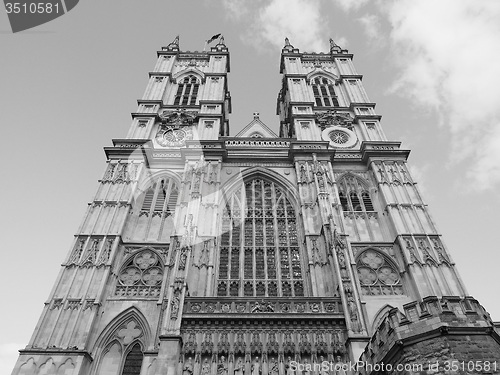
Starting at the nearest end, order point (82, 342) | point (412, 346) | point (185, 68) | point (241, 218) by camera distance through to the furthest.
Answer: point (412, 346), point (82, 342), point (241, 218), point (185, 68)

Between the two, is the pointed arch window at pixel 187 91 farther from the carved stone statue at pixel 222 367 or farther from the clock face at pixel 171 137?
the carved stone statue at pixel 222 367

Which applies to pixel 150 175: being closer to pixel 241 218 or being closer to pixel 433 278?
pixel 241 218

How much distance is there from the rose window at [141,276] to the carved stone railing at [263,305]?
2.84 metres

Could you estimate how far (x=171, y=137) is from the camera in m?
25.5

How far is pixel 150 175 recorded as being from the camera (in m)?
22.9

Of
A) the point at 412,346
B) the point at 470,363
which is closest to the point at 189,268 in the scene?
the point at 412,346

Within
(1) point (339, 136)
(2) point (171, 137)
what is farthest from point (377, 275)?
(2) point (171, 137)

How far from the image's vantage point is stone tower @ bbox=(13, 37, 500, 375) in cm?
1378

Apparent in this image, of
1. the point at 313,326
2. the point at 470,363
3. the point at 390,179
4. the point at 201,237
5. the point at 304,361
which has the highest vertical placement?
the point at 390,179

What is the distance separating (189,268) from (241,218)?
4760mm

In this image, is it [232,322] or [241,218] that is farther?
[241,218]

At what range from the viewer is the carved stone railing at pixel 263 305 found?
15.2 metres

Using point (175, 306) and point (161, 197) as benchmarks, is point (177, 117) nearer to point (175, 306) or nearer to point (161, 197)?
point (161, 197)

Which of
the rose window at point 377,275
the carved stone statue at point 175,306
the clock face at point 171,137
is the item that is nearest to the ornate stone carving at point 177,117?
the clock face at point 171,137
